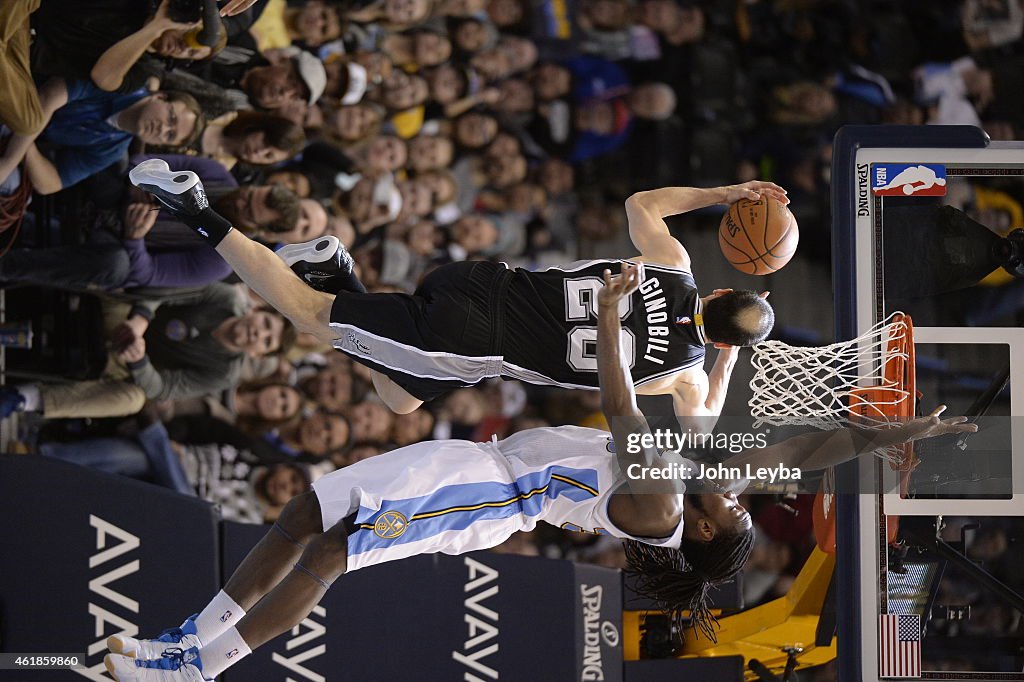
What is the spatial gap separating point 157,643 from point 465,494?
1029 millimetres

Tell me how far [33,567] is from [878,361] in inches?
126

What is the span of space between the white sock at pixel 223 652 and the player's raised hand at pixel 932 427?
2.18 meters

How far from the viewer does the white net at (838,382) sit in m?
3.34

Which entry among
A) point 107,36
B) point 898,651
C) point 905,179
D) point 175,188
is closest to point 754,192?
point 905,179

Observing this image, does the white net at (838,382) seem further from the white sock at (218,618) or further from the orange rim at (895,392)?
the white sock at (218,618)

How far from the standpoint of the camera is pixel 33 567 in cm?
363

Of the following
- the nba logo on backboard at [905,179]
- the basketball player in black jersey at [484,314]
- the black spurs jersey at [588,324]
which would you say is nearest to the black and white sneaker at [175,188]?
the basketball player in black jersey at [484,314]

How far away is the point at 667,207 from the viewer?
3311mm

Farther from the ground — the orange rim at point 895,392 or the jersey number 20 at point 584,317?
the jersey number 20 at point 584,317

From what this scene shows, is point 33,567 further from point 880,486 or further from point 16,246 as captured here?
point 880,486

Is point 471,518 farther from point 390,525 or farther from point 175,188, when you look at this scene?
point 175,188

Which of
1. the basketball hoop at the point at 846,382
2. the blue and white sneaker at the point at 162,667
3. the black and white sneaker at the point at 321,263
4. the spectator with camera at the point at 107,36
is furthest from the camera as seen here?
the spectator with camera at the point at 107,36

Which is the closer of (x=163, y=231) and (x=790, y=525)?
(x=163, y=231)

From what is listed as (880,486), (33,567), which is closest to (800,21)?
(880,486)
